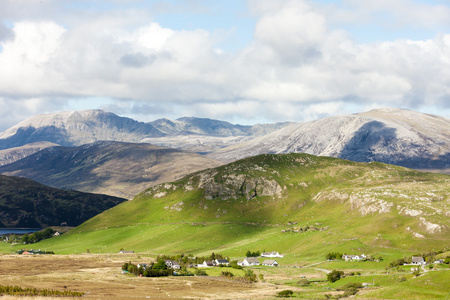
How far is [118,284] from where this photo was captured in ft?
453

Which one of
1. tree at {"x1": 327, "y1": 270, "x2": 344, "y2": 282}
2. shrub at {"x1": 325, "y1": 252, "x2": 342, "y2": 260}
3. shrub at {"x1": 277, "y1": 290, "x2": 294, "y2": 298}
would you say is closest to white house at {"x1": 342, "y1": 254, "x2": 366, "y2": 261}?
shrub at {"x1": 325, "y1": 252, "x2": 342, "y2": 260}

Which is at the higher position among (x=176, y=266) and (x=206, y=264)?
(x=176, y=266)

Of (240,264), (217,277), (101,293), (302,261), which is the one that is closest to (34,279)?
(101,293)

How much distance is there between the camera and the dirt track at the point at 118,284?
124 meters

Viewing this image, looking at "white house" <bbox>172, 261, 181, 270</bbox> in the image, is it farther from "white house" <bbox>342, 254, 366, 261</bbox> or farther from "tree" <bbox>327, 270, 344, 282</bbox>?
"white house" <bbox>342, 254, 366, 261</bbox>

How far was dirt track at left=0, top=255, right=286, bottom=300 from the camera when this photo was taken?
124 m

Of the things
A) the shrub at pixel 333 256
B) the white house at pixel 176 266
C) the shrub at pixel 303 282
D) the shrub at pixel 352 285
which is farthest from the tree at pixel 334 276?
the white house at pixel 176 266

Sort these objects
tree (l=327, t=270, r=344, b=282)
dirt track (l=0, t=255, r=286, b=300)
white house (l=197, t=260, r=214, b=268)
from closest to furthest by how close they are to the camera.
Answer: dirt track (l=0, t=255, r=286, b=300) → tree (l=327, t=270, r=344, b=282) → white house (l=197, t=260, r=214, b=268)

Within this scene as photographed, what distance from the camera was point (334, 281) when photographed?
479ft

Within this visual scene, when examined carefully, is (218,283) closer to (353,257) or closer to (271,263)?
(271,263)

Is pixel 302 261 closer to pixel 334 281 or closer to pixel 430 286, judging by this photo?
pixel 334 281

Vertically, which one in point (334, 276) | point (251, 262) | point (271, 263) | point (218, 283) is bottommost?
point (271, 263)

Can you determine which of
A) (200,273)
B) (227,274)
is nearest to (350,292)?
(227,274)

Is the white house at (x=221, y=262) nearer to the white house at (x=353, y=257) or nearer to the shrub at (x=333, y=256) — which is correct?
the shrub at (x=333, y=256)
